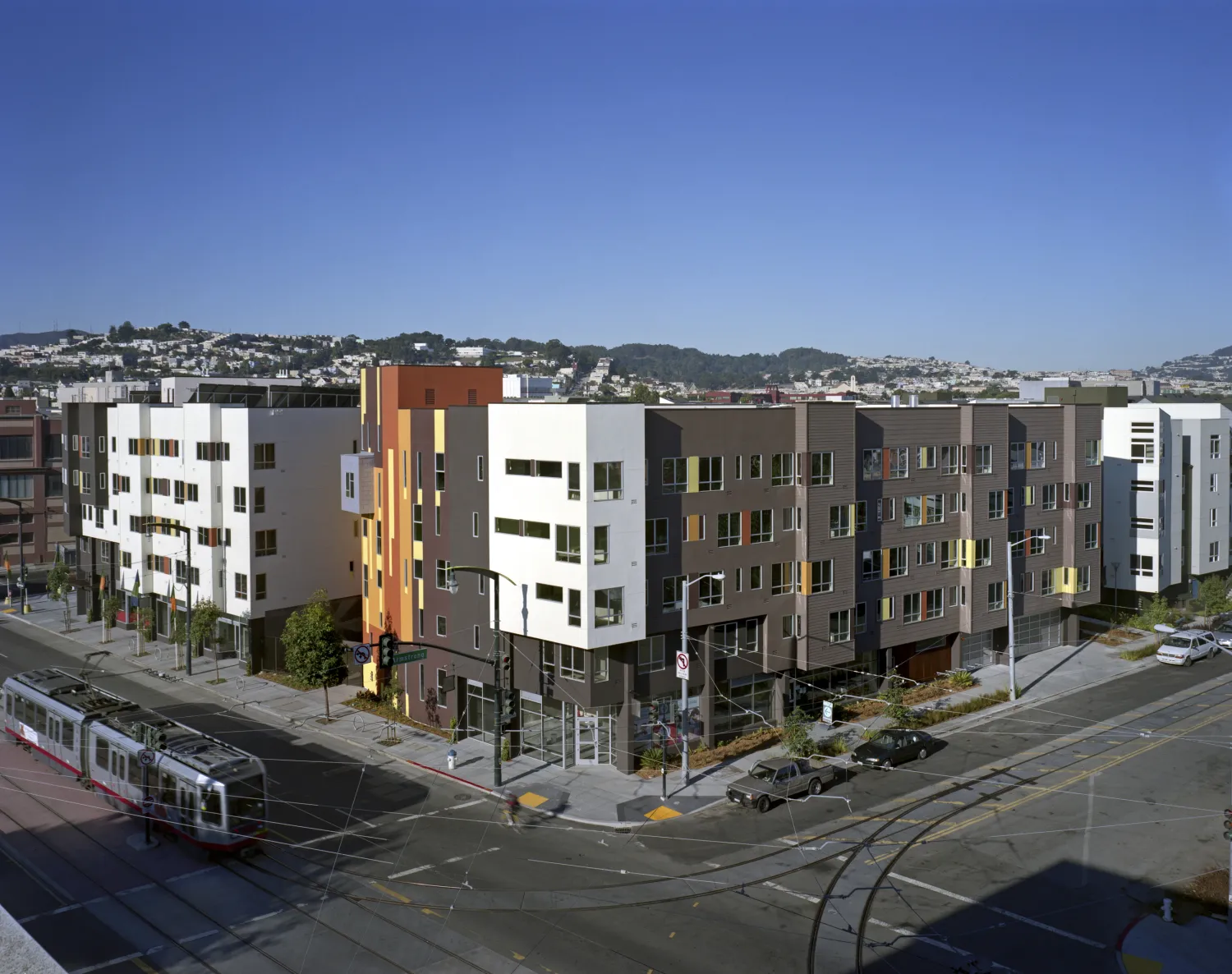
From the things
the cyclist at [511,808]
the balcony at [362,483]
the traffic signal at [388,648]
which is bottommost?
the cyclist at [511,808]

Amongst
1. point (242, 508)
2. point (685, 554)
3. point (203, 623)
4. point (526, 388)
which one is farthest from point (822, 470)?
point (203, 623)

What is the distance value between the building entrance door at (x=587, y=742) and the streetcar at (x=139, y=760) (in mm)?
14034

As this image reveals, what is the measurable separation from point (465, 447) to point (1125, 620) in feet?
166

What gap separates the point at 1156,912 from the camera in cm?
3028

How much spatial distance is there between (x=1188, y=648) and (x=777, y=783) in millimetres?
36283

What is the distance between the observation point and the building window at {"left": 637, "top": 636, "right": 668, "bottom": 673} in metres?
44.7

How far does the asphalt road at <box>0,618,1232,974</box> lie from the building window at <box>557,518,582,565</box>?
34.3 feet

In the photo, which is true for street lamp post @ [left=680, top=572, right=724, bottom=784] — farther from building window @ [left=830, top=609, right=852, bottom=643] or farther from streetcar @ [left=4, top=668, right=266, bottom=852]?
streetcar @ [left=4, top=668, right=266, bottom=852]

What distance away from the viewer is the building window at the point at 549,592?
43644mm

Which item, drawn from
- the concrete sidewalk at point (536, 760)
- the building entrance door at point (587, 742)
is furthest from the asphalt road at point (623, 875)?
the building entrance door at point (587, 742)

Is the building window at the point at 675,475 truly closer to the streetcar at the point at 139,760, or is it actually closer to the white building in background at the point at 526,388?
the streetcar at the point at 139,760

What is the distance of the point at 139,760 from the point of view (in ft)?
121

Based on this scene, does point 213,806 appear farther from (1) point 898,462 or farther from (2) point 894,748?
(1) point 898,462

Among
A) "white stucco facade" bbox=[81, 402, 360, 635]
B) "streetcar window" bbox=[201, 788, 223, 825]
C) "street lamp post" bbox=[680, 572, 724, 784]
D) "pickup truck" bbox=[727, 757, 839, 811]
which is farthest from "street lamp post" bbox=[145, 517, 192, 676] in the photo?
"pickup truck" bbox=[727, 757, 839, 811]
